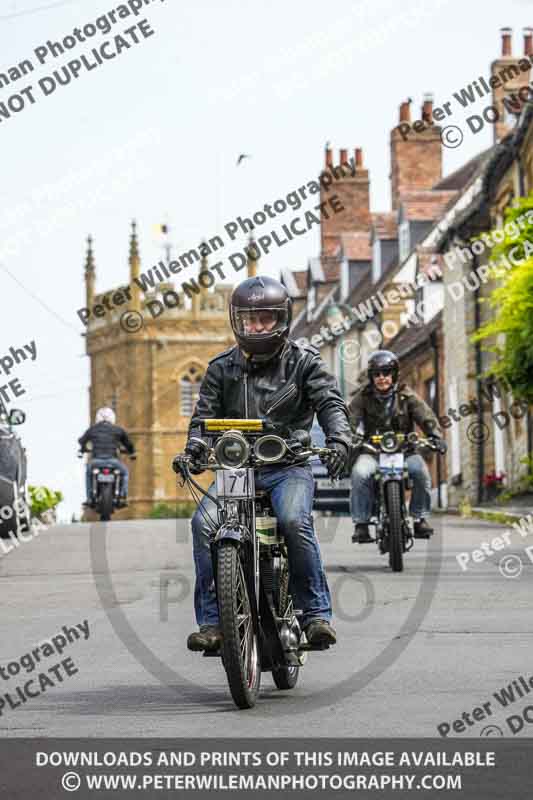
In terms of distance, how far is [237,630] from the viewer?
696cm

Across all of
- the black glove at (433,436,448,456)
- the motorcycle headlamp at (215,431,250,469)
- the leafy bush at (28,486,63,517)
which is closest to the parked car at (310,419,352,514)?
the leafy bush at (28,486,63,517)

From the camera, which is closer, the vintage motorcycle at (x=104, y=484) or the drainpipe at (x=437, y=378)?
the vintage motorcycle at (x=104, y=484)

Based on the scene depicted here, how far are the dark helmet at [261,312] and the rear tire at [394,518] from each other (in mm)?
7150

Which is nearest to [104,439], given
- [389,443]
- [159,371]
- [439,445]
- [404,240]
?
[389,443]

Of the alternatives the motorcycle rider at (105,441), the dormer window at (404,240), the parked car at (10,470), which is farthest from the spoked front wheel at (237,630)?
the dormer window at (404,240)

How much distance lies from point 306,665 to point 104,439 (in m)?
18.2

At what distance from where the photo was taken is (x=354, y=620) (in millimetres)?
11266

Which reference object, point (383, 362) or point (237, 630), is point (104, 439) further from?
point (237, 630)

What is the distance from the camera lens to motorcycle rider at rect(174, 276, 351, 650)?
7539 millimetres

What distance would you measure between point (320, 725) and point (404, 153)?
51.2 metres

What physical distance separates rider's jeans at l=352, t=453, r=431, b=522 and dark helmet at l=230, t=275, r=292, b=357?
7695 mm

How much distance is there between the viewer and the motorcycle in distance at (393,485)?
14828 mm

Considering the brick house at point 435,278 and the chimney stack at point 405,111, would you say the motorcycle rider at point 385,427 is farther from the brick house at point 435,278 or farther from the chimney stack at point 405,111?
the chimney stack at point 405,111

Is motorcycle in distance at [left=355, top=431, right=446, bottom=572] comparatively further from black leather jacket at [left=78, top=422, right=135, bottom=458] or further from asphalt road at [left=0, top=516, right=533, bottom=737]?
black leather jacket at [left=78, top=422, right=135, bottom=458]
